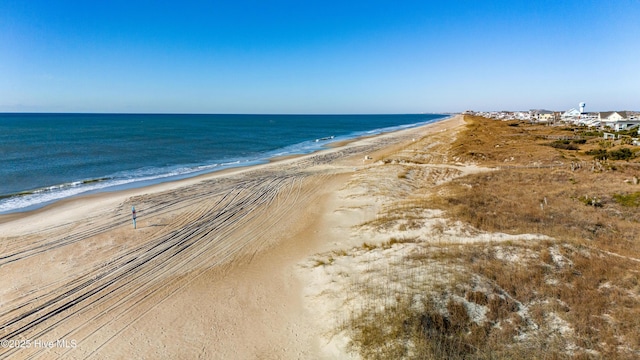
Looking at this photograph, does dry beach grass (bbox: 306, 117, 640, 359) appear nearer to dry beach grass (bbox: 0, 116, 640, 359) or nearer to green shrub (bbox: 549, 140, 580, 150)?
dry beach grass (bbox: 0, 116, 640, 359)

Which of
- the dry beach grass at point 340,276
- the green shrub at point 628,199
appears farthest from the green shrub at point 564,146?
the green shrub at point 628,199

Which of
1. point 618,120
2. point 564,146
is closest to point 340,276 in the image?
point 564,146

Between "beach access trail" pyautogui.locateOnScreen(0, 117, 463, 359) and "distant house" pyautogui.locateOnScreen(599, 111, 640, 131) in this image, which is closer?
"beach access trail" pyautogui.locateOnScreen(0, 117, 463, 359)

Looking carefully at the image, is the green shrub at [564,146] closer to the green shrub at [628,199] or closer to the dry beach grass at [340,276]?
the dry beach grass at [340,276]

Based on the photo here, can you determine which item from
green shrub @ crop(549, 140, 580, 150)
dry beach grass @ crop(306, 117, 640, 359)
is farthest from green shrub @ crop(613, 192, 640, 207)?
green shrub @ crop(549, 140, 580, 150)

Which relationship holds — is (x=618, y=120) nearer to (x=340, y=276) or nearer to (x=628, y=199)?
(x=628, y=199)

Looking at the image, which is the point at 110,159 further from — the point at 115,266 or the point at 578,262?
the point at 578,262
